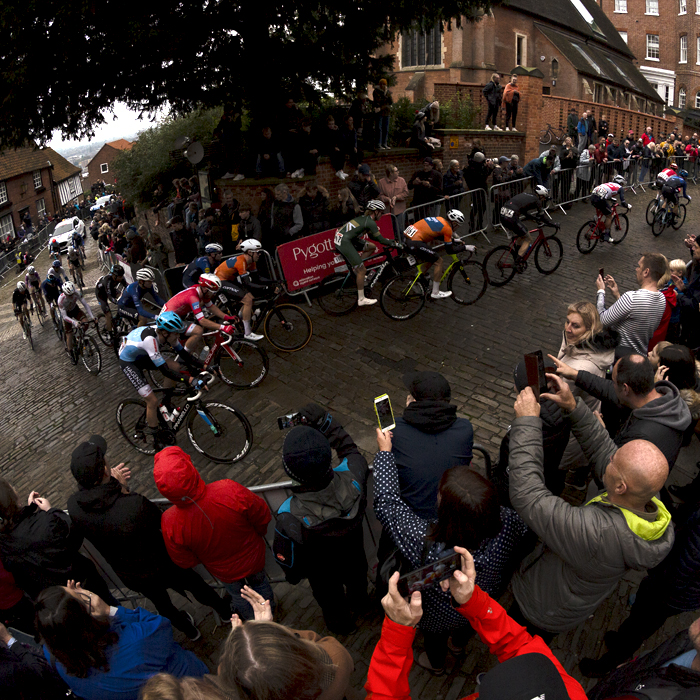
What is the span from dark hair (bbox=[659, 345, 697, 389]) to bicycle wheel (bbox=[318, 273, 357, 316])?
604cm

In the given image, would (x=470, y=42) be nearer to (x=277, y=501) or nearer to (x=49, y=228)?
(x=277, y=501)

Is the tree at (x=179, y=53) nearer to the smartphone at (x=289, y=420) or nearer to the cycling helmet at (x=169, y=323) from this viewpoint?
the cycling helmet at (x=169, y=323)

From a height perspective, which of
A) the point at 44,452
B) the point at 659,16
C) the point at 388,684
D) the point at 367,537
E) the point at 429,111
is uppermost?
the point at 659,16

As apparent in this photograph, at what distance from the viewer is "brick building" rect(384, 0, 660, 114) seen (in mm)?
28406

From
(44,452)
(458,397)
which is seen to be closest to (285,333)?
(458,397)

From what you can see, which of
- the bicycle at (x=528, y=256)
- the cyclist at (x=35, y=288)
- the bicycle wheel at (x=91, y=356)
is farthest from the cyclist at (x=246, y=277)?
the cyclist at (x=35, y=288)

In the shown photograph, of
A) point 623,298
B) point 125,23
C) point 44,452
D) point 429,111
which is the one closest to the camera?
point 623,298

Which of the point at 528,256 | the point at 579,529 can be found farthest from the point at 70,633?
the point at 528,256

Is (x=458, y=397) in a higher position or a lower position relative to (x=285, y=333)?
lower

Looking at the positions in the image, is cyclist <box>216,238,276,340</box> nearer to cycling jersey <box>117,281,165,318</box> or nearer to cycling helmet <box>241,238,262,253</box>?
cycling helmet <box>241,238,262,253</box>

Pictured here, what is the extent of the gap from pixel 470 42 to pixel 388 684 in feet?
109

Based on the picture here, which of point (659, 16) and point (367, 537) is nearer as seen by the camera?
point (367, 537)

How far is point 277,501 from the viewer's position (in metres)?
4.04

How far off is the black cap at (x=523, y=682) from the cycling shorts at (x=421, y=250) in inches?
290
